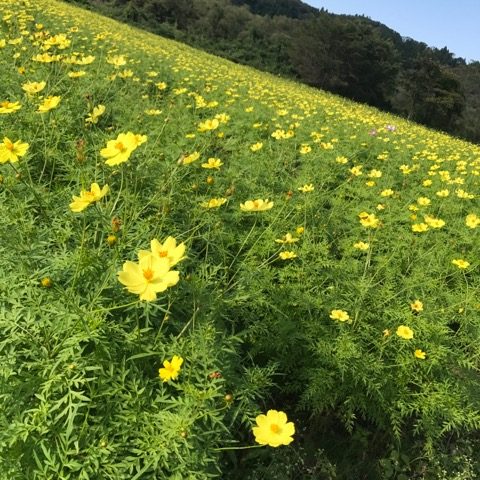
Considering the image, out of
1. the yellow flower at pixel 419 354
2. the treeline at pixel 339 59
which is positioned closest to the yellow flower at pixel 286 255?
the yellow flower at pixel 419 354

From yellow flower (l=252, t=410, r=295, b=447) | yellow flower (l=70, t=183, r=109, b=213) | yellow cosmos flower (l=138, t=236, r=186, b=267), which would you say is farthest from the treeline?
yellow flower (l=252, t=410, r=295, b=447)

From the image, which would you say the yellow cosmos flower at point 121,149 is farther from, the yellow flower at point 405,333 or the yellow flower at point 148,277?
the yellow flower at point 405,333

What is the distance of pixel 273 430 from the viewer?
1498 millimetres

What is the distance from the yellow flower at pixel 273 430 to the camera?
4.70 feet

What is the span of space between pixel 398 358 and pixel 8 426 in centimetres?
186

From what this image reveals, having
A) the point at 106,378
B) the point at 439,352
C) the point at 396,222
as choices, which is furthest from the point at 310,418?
the point at 396,222

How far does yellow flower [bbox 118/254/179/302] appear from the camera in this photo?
1351mm

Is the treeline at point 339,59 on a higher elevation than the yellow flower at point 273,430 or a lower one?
higher

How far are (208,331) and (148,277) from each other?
52 cm

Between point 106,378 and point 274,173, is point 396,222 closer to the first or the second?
point 274,173

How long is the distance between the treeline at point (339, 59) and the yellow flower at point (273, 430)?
1235 inches

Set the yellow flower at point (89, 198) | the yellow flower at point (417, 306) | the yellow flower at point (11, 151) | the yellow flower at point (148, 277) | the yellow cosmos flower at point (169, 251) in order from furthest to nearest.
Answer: the yellow flower at point (417, 306) < the yellow flower at point (11, 151) < the yellow flower at point (89, 198) < the yellow cosmos flower at point (169, 251) < the yellow flower at point (148, 277)

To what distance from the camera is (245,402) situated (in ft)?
6.26

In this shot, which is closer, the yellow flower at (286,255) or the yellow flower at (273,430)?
the yellow flower at (273,430)
